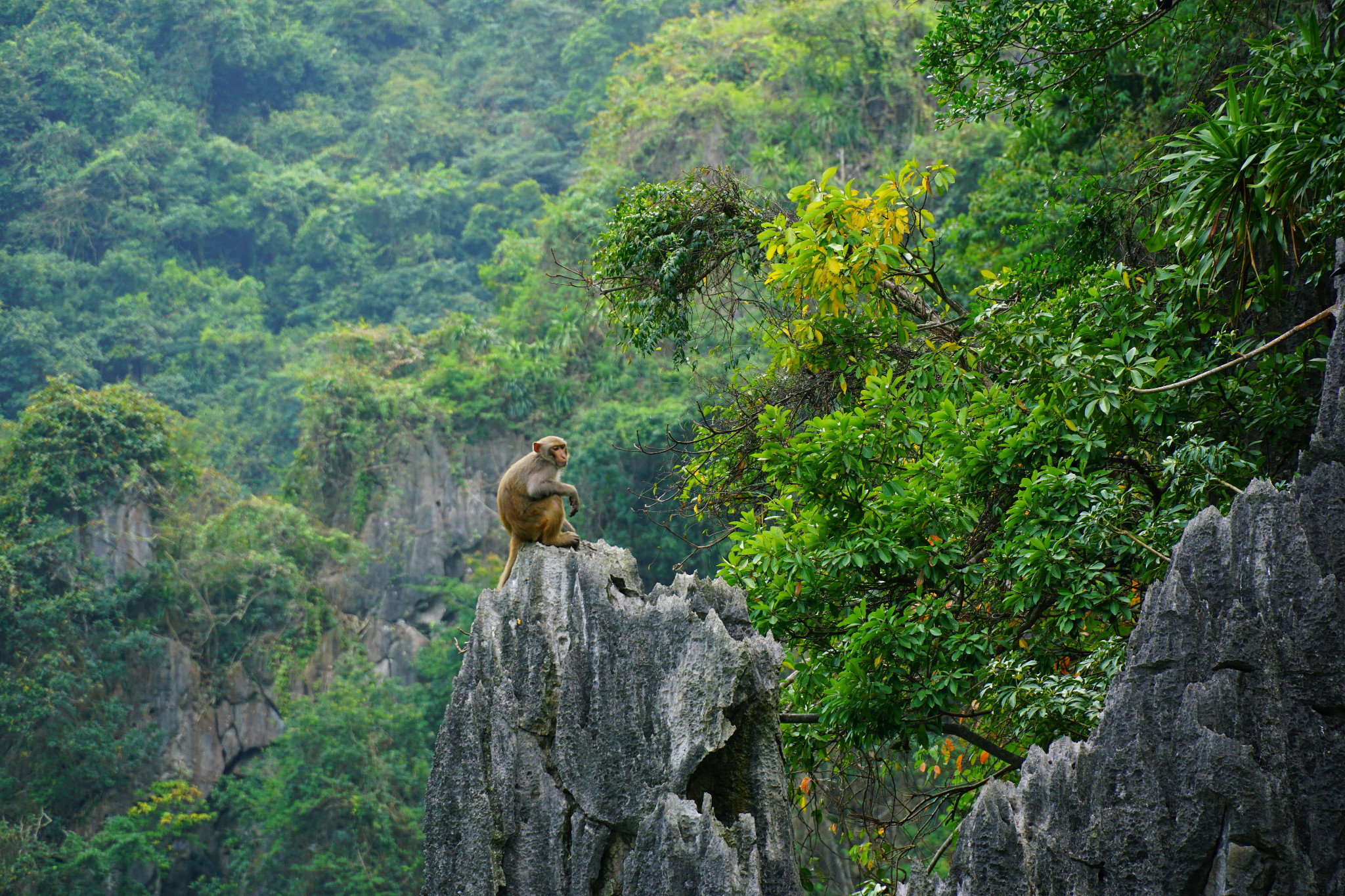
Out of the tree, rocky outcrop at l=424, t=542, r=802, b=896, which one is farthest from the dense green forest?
rocky outcrop at l=424, t=542, r=802, b=896

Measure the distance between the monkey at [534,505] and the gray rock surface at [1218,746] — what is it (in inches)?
110

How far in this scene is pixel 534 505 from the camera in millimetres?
6332

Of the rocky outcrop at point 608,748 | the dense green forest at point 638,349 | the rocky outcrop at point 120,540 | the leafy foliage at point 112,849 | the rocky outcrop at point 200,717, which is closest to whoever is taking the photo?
the rocky outcrop at point 608,748

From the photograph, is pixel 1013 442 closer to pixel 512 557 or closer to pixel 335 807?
pixel 512 557

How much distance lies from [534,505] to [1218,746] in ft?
11.6

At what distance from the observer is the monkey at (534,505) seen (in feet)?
20.7

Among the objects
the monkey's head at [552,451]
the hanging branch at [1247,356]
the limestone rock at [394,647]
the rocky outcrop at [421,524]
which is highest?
the rocky outcrop at [421,524]

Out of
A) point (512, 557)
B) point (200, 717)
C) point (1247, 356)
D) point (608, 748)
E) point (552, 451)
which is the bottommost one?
point (608, 748)

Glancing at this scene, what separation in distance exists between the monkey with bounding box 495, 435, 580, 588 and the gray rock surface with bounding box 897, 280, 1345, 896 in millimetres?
2789

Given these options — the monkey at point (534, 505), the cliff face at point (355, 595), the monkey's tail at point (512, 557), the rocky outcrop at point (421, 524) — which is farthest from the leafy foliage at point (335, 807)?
the monkey at point (534, 505)

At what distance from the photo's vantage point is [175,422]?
2134cm

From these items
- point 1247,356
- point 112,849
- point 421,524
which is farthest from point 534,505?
point 421,524

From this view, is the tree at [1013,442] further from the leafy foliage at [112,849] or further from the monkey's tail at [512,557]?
the leafy foliage at [112,849]

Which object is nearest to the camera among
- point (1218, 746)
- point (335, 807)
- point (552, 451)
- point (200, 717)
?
point (1218, 746)
